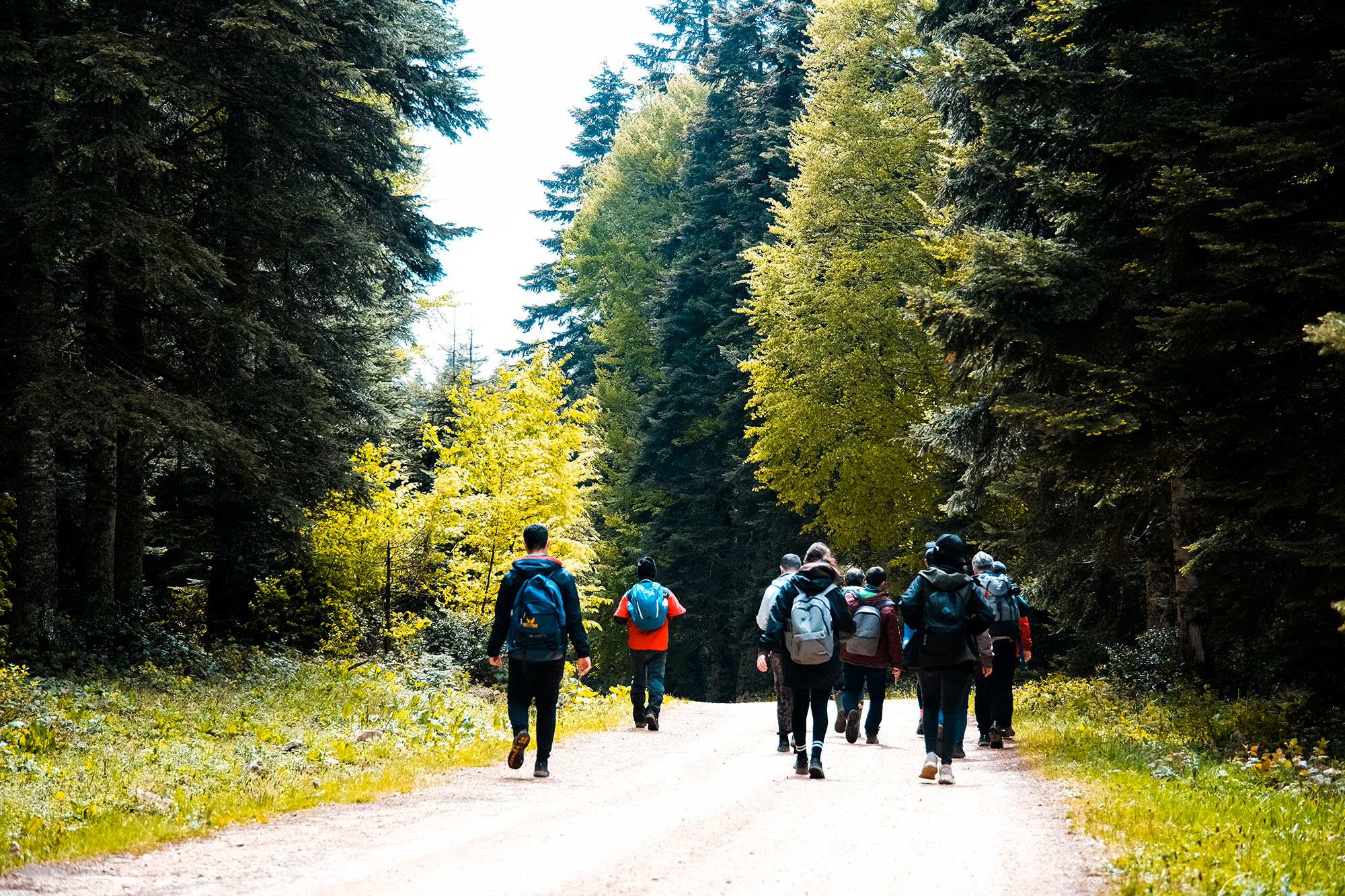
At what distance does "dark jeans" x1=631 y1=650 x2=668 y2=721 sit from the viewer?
1400 centimetres

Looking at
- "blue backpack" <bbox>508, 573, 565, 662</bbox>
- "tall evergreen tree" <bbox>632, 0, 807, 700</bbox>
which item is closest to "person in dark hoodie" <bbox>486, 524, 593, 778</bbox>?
"blue backpack" <bbox>508, 573, 565, 662</bbox>

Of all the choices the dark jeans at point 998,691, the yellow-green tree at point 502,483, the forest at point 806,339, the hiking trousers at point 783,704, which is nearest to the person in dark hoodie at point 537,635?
the hiking trousers at point 783,704

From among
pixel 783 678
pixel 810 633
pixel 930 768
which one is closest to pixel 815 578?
pixel 810 633

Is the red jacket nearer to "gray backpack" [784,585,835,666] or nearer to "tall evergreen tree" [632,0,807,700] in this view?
"gray backpack" [784,585,835,666]

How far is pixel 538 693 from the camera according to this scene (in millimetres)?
9352

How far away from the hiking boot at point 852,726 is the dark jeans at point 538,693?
4.62 m

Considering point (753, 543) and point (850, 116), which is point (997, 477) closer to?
point (850, 116)

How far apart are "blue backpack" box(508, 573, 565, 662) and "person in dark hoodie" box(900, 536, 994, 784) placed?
3044 millimetres

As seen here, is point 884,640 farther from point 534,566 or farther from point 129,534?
point 129,534

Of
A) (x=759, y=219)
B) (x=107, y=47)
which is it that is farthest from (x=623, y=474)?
(x=107, y=47)

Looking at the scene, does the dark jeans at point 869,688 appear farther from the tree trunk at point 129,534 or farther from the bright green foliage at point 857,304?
the tree trunk at point 129,534

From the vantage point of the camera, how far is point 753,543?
3500 centimetres

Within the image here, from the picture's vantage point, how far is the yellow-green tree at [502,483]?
19922 mm

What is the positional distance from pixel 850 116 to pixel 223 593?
1790 centimetres
